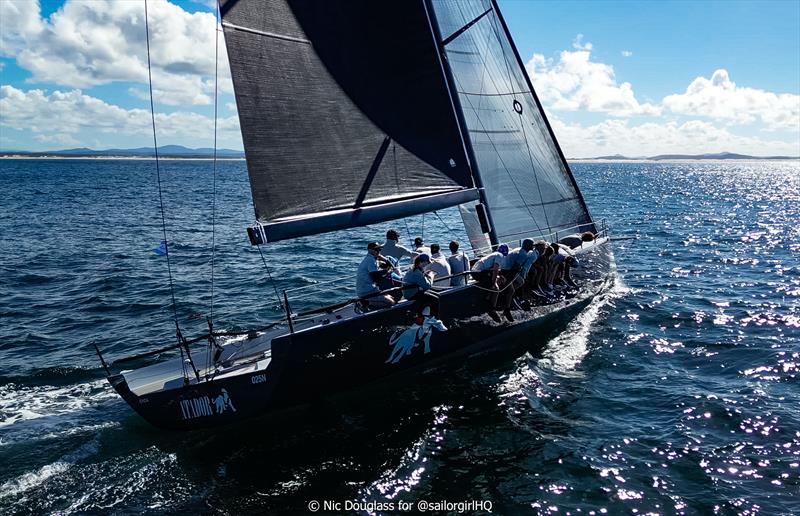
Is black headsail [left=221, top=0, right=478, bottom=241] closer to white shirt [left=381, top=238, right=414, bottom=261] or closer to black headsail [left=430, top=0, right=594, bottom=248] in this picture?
white shirt [left=381, top=238, right=414, bottom=261]

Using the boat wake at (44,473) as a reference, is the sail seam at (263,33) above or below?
above

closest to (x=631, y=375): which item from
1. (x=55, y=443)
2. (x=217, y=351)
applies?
(x=217, y=351)

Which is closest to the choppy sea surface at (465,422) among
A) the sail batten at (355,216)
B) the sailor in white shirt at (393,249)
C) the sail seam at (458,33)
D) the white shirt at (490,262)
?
the white shirt at (490,262)

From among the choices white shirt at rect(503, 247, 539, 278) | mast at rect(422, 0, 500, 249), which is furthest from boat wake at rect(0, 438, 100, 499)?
mast at rect(422, 0, 500, 249)

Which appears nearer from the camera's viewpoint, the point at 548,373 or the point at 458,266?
the point at 548,373

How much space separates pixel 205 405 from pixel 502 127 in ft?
35.3

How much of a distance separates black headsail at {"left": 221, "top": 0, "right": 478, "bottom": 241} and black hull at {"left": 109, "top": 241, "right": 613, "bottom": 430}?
1.89m

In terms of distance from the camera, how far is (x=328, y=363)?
32.6 ft

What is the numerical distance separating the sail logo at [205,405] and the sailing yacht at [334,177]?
0.02 metres

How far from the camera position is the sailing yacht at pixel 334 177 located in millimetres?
9430

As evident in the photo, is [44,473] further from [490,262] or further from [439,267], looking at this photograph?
[490,262]

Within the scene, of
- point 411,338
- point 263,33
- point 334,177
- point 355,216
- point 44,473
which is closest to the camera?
point 44,473

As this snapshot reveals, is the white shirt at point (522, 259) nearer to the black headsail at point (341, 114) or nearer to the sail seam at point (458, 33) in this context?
the black headsail at point (341, 114)

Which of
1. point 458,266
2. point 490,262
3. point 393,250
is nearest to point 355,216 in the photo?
point 393,250
